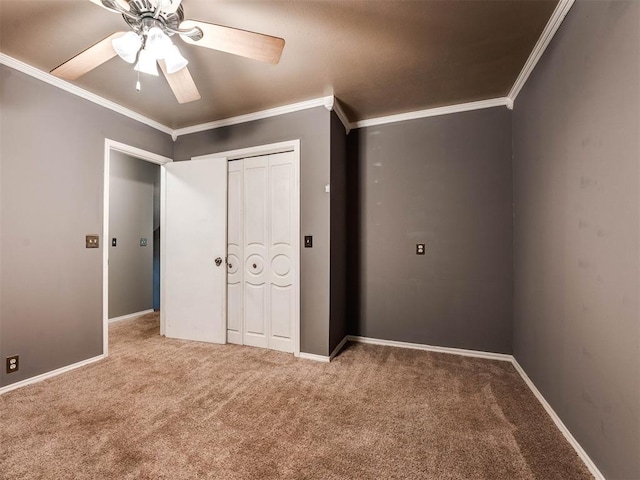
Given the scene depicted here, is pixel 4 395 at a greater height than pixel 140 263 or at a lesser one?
lesser

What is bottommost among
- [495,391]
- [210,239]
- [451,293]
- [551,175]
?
[495,391]

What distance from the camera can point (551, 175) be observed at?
1.88 meters

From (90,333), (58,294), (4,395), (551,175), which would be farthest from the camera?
(90,333)

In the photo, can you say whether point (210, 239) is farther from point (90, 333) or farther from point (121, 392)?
point (121, 392)

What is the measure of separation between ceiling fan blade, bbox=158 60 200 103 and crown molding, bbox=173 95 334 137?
107 centimetres

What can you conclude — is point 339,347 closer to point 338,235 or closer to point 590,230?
point 338,235

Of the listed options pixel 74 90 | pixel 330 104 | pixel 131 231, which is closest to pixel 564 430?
pixel 330 104

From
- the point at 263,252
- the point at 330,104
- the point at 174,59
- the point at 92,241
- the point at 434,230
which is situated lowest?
the point at 263,252

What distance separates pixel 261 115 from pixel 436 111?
6.18 feet

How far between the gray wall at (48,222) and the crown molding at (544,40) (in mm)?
3744

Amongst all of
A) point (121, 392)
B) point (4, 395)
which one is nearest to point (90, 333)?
point (4, 395)

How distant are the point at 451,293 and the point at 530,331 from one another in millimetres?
772

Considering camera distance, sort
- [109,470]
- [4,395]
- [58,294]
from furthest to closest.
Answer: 1. [58,294]
2. [4,395]
3. [109,470]

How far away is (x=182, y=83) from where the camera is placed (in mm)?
1918
